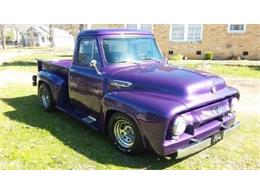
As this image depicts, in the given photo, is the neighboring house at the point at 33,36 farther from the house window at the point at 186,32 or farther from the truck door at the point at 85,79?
the truck door at the point at 85,79

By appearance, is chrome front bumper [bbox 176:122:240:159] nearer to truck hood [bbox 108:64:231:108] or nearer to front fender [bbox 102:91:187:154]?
front fender [bbox 102:91:187:154]

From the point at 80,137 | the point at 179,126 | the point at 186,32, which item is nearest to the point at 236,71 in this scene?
the point at 186,32

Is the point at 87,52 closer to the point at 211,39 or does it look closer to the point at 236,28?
the point at 211,39

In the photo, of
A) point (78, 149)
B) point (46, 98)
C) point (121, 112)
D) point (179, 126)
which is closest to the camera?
point (179, 126)

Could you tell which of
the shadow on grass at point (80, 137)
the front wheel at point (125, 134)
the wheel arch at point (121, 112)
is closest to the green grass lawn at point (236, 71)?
the shadow on grass at point (80, 137)

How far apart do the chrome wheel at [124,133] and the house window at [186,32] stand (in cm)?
1707

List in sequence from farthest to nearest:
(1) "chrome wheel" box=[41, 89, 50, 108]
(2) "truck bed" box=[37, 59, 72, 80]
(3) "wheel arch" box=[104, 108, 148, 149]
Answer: (1) "chrome wheel" box=[41, 89, 50, 108] → (2) "truck bed" box=[37, 59, 72, 80] → (3) "wheel arch" box=[104, 108, 148, 149]

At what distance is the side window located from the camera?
5.53 metres

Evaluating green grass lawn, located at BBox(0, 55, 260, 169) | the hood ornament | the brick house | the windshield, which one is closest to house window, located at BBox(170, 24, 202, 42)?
the brick house

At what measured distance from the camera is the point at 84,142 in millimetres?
5391

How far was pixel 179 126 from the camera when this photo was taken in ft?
13.4

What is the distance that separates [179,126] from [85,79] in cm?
233

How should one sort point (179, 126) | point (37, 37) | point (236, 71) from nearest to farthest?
point (179, 126)
point (236, 71)
point (37, 37)

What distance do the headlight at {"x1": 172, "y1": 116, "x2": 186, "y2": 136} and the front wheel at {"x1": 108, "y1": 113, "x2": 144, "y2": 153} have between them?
60 cm
